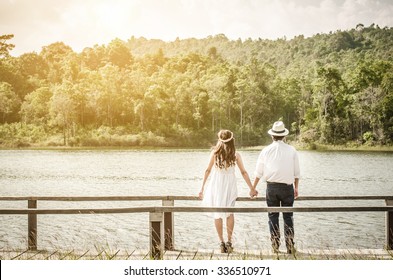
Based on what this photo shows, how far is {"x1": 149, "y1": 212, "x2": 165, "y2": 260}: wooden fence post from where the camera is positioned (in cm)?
430

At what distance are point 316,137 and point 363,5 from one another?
294 cm

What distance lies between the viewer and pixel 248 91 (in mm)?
12562

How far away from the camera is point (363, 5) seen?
7316 mm

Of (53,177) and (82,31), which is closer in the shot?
(82,31)

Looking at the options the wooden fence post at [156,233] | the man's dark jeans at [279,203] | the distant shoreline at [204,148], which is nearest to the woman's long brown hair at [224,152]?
the man's dark jeans at [279,203]

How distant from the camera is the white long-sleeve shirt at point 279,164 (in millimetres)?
4387

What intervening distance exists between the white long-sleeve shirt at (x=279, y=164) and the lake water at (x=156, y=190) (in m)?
0.79

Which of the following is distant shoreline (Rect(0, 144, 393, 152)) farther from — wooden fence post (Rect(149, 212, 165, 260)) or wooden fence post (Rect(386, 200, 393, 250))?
wooden fence post (Rect(149, 212, 165, 260))

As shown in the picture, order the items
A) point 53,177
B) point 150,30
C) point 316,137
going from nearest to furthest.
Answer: point 150,30 < point 316,137 < point 53,177

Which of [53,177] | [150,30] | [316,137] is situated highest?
[150,30]

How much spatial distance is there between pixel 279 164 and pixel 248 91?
8.33m

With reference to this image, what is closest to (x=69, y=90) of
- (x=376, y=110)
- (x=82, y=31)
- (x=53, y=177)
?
(x=53, y=177)
